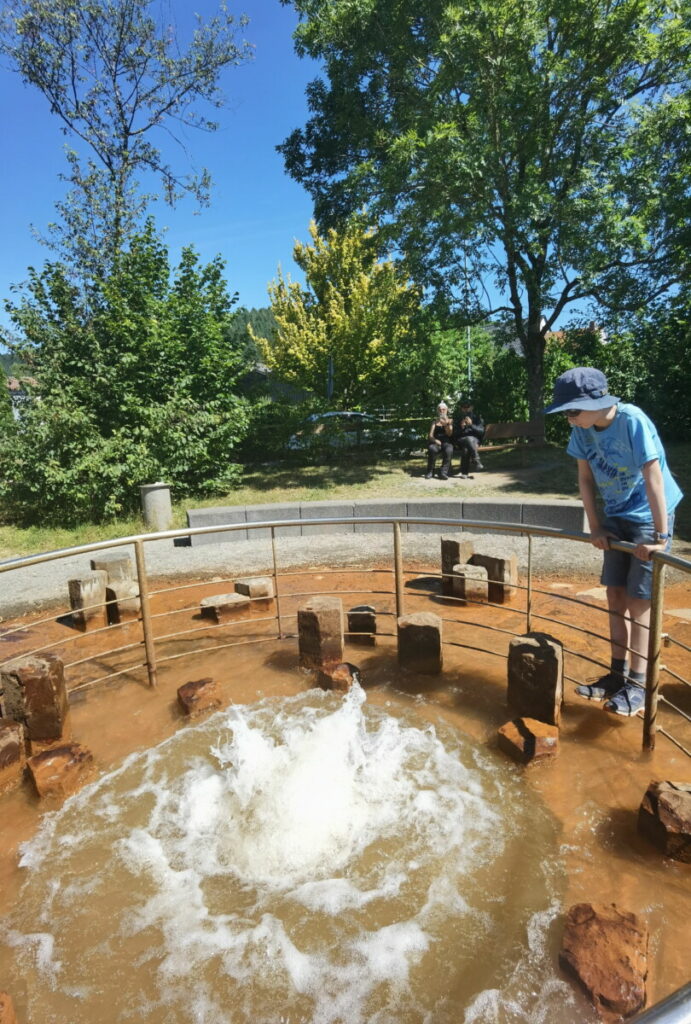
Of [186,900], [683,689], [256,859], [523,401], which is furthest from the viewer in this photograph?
[523,401]

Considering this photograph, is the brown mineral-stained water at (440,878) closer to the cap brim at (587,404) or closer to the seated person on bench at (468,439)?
the cap brim at (587,404)

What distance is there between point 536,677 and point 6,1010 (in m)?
2.66

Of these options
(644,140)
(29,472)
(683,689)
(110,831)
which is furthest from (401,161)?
(110,831)

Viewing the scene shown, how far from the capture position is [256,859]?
8.73 feet

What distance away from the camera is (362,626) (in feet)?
15.4

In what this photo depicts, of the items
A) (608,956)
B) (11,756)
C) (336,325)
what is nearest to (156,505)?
(11,756)

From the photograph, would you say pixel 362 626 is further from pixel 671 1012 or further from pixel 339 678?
pixel 671 1012

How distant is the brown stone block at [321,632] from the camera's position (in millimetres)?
4133

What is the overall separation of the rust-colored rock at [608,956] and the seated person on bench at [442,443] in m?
10.1

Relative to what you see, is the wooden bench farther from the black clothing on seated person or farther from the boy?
the boy

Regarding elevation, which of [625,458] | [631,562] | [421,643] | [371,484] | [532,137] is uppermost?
[532,137]

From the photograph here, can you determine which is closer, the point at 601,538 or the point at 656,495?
the point at 656,495

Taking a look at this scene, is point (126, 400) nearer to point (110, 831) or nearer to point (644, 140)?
point (110, 831)

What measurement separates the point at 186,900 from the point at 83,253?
13.5 metres
